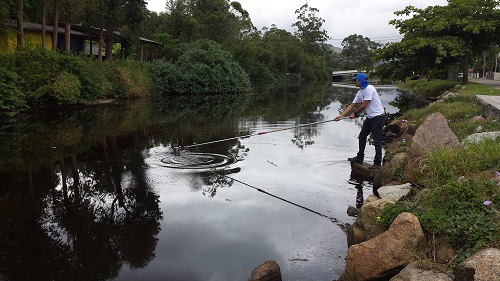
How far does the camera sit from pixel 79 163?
34.5 ft

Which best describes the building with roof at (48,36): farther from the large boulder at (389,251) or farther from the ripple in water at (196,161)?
the large boulder at (389,251)

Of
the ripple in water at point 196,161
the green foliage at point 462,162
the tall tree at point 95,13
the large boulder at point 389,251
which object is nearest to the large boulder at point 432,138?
the green foliage at point 462,162

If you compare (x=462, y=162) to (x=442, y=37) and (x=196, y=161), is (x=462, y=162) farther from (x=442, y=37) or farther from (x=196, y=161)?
(x=442, y=37)

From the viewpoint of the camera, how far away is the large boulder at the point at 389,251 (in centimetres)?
468

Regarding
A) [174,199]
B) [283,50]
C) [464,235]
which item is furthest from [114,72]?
[283,50]

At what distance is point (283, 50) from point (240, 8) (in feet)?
50.9

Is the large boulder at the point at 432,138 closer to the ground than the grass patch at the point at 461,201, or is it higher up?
higher up

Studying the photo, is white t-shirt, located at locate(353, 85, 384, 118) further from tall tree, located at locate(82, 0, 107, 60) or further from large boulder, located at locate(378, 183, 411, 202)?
tall tree, located at locate(82, 0, 107, 60)

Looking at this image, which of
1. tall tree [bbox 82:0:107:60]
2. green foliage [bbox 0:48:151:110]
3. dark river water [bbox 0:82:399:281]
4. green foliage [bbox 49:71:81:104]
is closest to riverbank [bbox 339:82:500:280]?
dark river water [bbox 0:82:399:281]

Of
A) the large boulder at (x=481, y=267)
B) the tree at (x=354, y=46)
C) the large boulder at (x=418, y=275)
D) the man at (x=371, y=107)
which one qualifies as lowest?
the large boulder at (x=418, y=275)

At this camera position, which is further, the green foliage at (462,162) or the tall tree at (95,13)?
the tall tree at (95,13)

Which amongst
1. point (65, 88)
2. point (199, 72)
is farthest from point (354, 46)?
point (65, 88)

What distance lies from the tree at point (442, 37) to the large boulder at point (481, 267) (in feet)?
69.6

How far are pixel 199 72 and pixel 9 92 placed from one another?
19.6 m
